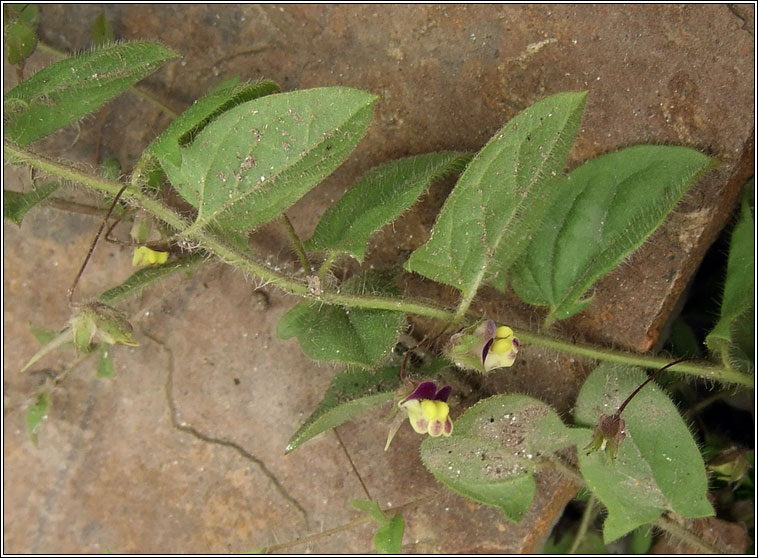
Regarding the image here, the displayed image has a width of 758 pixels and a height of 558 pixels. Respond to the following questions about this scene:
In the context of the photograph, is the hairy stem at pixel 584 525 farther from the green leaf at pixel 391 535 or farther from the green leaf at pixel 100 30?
the green leaf at pixel 100 30

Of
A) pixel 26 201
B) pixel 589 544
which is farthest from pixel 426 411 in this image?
pixel 26 201

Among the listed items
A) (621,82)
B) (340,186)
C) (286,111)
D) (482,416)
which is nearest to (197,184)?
(286,111)

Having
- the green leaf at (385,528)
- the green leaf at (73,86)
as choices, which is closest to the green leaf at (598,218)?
the green leaf at (385,528)

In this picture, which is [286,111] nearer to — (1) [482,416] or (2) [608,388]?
(1) [482,416]

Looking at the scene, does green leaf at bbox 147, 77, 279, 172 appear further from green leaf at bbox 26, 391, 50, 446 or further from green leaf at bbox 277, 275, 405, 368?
green leaf at bbox 26, 391, 50, 446

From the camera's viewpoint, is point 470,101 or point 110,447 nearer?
point 470,101

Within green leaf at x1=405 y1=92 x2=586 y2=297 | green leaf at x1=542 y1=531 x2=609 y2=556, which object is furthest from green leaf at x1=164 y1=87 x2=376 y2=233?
green leaf at x1=542 y1=531 x2=609 y2=556
